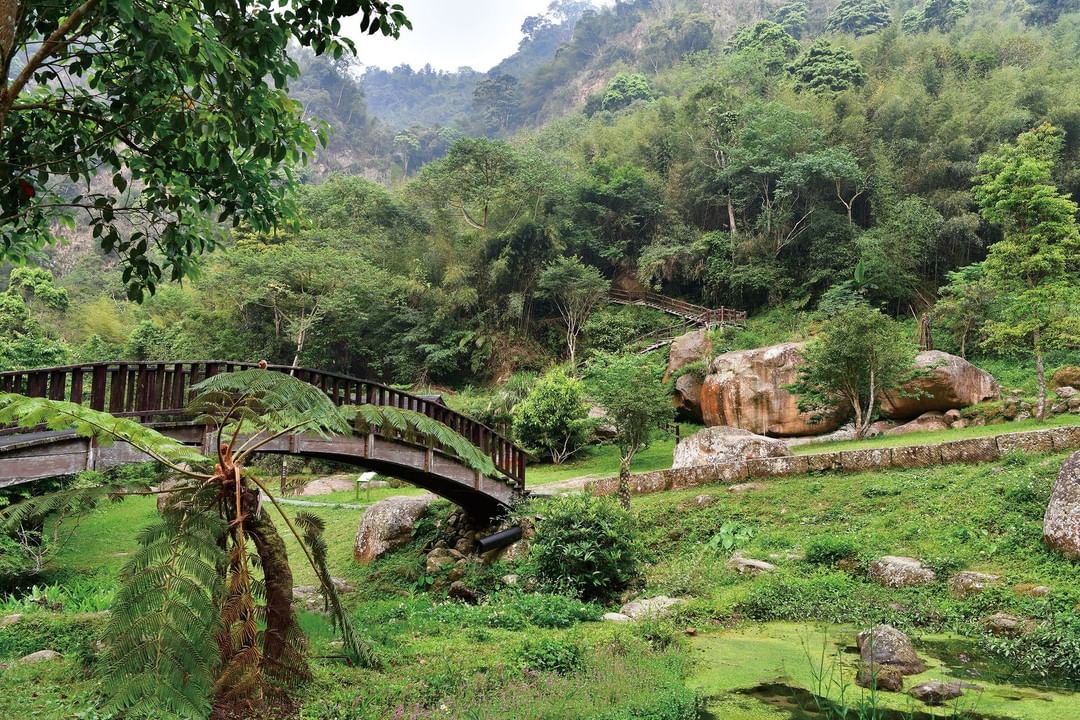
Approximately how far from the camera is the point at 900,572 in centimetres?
868

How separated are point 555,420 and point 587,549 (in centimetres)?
1258

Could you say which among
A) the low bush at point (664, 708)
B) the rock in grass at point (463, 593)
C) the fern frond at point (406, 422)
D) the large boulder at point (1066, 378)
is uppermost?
the large boulder at point (1066, 378)

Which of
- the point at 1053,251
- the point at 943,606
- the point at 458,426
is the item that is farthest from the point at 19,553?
the point at 1053,251

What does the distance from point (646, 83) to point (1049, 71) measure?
108ft

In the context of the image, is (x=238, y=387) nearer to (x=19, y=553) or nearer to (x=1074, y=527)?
(x=1074, y=527)

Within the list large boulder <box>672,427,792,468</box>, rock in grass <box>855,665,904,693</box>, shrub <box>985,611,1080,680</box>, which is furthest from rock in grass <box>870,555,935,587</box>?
large boulder <box>672,427,792,468</box>

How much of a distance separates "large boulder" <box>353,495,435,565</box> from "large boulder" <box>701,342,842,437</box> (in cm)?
1230

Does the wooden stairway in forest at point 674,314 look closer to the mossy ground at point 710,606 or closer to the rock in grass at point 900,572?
the mossy ground at point 710,606

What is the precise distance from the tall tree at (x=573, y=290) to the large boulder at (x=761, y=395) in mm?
9617

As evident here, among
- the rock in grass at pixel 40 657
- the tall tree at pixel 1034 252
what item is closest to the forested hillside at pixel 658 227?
the tall tree at pixel 1034 252

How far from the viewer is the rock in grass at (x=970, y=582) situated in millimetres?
7910

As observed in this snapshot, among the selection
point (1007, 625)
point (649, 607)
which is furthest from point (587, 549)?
point (1007, 625)

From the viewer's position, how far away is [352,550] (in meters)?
14.5

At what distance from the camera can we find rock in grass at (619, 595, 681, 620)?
27.5 ft
